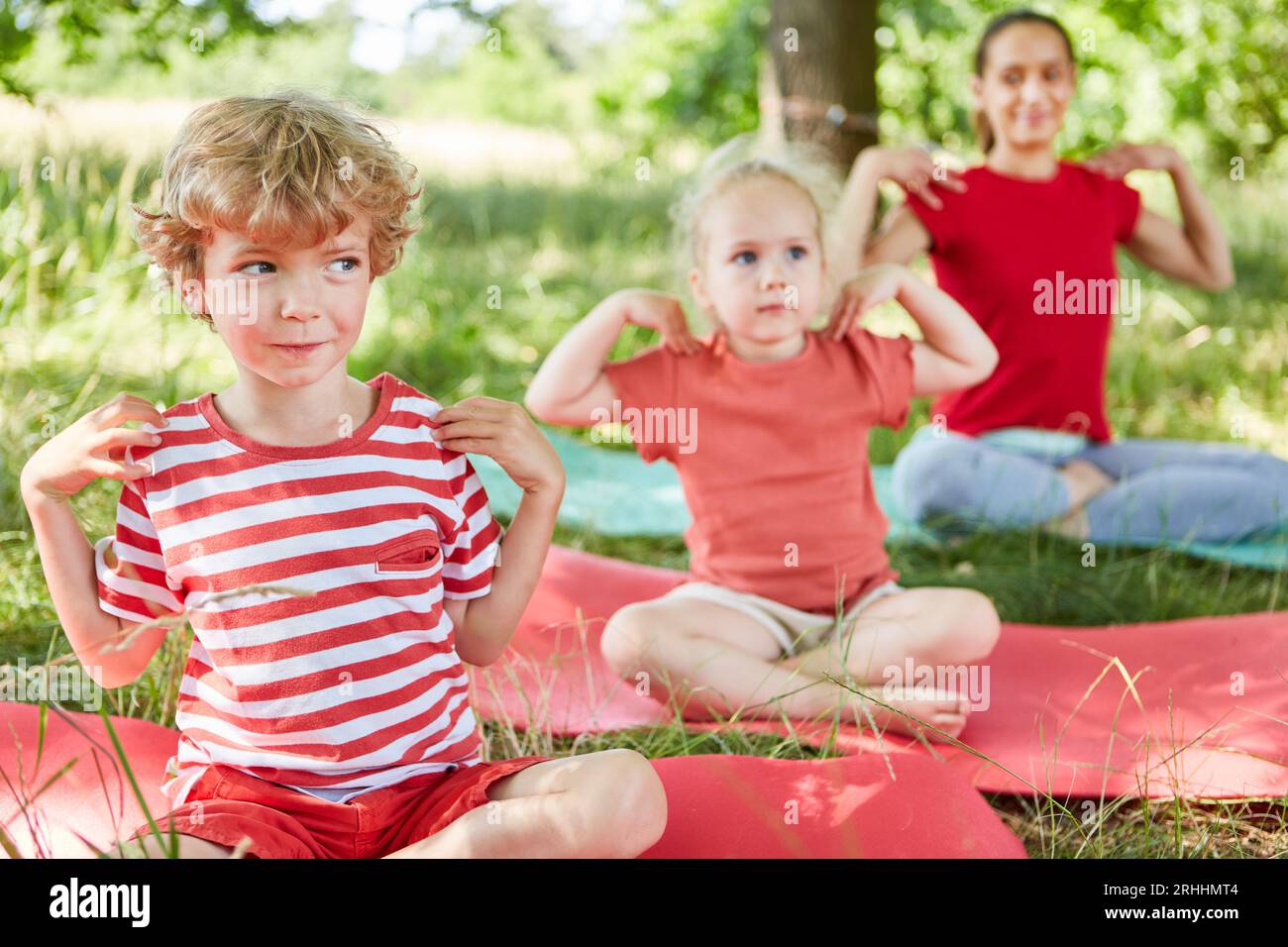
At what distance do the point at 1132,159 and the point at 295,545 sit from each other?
293 cm

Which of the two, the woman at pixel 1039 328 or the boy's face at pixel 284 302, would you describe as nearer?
the boy's face at pixel 284 302

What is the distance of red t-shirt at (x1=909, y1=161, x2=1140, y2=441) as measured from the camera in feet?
12.3

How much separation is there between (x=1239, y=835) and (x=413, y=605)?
141 centimetres

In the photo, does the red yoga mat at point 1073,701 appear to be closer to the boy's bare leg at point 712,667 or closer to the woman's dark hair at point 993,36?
the boy's bare leg at point 712,667

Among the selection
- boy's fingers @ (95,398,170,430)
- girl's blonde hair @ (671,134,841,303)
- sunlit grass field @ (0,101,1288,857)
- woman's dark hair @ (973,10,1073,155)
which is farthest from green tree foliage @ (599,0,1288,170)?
boy's fingers @ (95,398,170,430)

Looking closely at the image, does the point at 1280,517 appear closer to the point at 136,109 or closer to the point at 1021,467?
the point at 1021,467

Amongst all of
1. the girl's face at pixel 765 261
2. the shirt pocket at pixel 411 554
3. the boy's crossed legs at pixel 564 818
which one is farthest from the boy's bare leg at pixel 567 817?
the girl's face at pixel 765 261

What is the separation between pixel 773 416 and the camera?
107 inches

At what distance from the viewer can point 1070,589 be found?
3.31m

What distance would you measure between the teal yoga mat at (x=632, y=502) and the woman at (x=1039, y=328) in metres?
0.07

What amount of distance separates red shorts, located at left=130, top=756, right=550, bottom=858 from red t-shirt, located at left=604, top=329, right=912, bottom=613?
3.30 ft

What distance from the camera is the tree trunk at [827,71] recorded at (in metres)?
5.34

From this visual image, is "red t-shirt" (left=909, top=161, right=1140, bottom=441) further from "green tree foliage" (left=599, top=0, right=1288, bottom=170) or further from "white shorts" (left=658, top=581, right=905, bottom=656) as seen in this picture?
"green tree foliage" (left=599, top=0, right=1288, bottom=170)

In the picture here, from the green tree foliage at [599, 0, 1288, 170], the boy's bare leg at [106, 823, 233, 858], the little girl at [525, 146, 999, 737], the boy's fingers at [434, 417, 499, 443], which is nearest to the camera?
the boy's bare leg at [106, 823, 233, 858]
